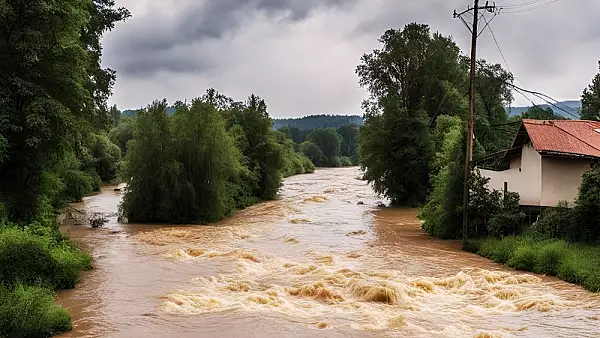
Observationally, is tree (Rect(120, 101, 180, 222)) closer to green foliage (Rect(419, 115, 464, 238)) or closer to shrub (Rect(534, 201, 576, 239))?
green foliage (Rect(419, 115, 464, 238))

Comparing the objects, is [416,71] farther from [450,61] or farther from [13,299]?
[13,299]

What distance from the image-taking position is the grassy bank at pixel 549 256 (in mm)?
18844

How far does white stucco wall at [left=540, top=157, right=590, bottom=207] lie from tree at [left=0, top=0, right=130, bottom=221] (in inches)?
785

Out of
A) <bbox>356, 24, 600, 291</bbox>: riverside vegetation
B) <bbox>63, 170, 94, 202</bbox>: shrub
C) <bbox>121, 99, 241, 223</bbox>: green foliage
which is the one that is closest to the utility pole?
<bbox>356, 24, 600, 291</bbox>: riverside vegetation

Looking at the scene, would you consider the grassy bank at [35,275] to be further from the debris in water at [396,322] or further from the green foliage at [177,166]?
the green foliage at [177,166]

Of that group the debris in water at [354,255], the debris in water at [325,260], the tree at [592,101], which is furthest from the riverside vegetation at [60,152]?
the tree at [592,101]

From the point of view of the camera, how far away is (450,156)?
98.7 ft

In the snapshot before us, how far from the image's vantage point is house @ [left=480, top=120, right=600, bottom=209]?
23938mm

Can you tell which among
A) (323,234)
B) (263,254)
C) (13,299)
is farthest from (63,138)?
(323,234)

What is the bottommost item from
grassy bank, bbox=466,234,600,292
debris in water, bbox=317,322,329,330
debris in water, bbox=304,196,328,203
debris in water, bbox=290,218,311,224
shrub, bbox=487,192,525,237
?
debris in water, bbox=317,322,329,330

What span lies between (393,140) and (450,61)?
11145mm

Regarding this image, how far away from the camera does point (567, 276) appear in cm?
1944

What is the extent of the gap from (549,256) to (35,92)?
20.1 m

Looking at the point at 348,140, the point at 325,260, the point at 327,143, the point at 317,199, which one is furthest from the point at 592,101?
the point at 348,140
